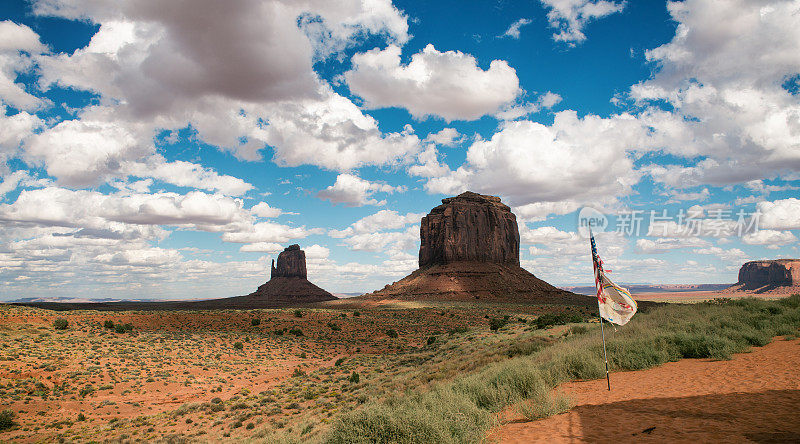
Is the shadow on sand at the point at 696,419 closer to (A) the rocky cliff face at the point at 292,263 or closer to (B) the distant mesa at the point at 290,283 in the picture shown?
(B) the distant mesa at the point at 290,283

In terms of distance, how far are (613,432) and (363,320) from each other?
49.2 meters

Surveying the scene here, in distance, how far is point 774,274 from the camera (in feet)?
598

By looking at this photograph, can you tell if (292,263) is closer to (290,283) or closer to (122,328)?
(290,283)

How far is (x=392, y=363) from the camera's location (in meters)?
27.6

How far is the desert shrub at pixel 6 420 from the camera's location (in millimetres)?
16531

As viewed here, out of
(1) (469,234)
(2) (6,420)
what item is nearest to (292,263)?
(1) (469,234)

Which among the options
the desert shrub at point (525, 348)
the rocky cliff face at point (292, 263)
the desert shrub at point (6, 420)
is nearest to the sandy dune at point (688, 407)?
the desert shrub at point (525, 348)

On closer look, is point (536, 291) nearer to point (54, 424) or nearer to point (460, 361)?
point (460, 361)

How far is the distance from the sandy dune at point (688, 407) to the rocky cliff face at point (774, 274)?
772 feet

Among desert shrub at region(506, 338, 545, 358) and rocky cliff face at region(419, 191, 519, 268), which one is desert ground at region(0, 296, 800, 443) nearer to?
desert shrub at region(506, 338, 545, 358)

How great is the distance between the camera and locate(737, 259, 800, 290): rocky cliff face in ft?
570

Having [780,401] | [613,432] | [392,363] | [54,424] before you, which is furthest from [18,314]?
[780,401]

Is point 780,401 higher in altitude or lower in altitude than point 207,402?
higher

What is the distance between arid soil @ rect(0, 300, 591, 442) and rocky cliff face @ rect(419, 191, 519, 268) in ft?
255
